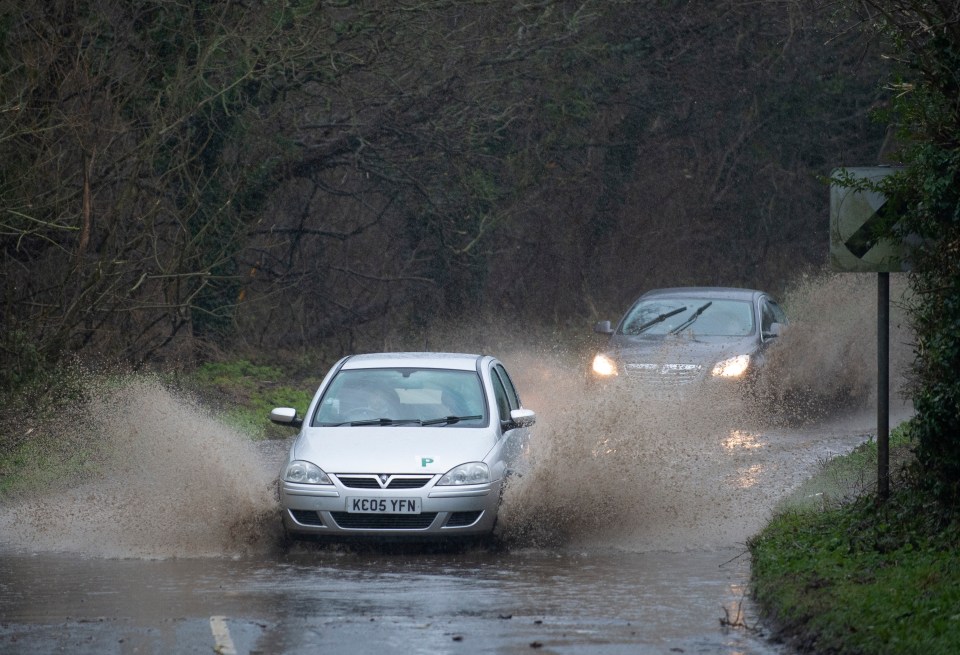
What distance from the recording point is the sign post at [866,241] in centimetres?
1039

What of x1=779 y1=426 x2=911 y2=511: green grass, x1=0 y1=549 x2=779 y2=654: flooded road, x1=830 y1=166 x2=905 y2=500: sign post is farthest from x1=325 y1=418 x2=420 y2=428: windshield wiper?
x1=830 y1=166 x2=905 y2=500: sign post

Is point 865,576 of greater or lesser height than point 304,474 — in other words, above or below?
below

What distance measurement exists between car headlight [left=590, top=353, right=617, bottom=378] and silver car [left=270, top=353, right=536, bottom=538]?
7.42m

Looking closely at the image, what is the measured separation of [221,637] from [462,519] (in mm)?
3311

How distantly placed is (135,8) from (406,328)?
35.2 feet

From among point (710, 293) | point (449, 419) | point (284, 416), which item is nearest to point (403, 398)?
point (449, 419)

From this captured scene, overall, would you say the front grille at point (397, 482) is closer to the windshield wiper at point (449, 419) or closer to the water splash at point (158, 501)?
the water splash at point (158, 501)

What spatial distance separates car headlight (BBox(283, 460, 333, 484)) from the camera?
1115cm

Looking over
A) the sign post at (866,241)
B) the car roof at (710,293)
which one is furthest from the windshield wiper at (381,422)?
the car roof at (710,293)

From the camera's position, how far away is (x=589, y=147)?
3541 centimetres

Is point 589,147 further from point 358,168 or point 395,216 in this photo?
point 358,168

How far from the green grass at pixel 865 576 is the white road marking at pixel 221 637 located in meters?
2.91

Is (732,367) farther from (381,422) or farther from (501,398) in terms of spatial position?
(381,422)

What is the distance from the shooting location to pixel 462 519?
11078 mm
